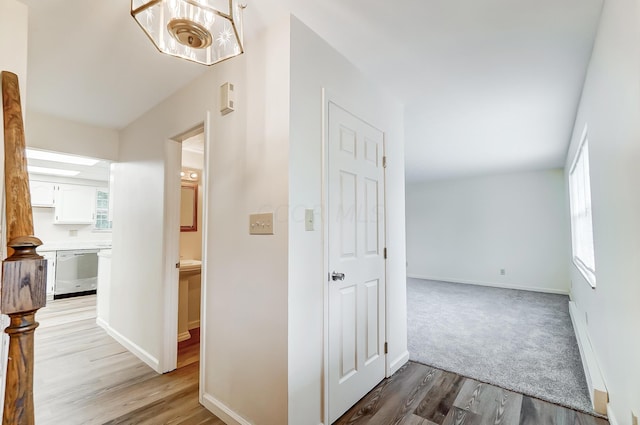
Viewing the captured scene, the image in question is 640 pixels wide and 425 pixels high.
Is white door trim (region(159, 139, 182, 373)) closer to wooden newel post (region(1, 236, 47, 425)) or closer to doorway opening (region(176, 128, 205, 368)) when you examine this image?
doorway opening (region(176, 128, 205, 368))

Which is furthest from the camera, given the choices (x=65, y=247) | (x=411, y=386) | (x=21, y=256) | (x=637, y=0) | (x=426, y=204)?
(x=426, y=204)

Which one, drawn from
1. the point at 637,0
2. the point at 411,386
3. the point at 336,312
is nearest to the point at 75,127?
the point at 336,312

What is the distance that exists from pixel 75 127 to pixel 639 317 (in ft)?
15.4

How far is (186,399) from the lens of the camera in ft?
6.92

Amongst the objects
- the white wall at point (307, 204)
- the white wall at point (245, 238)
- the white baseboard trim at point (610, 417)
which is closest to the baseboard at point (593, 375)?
A: the white baseboard trim at point (610, 417)

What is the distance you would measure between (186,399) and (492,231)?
6252mm

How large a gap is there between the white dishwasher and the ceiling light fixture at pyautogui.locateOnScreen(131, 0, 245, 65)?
18.6 feet

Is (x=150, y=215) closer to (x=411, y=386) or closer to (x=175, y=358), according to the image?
(x=175, y=358)

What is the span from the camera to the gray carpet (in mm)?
2307

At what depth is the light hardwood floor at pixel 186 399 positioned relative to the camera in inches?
74.0

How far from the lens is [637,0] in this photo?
1130mm

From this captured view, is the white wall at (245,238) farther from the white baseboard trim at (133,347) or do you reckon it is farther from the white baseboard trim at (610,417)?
the white baseboard trim at (610,417)

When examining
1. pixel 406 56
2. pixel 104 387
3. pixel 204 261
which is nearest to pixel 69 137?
pixel 204 261

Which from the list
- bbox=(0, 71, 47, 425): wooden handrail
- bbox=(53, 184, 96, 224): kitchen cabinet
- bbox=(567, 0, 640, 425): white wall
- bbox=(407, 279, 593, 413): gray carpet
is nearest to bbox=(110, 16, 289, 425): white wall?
bbox=(0, 71, 47, 425): wooden handrail
